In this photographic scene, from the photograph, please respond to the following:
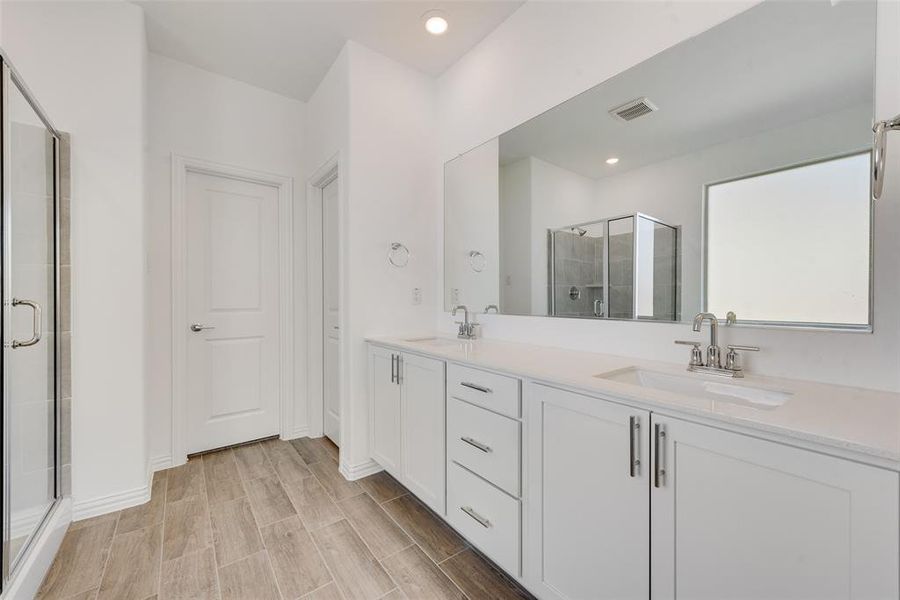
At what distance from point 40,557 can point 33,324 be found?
948 millimetres

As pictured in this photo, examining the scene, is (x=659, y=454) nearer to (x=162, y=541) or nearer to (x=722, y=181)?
(x=722, y=181)

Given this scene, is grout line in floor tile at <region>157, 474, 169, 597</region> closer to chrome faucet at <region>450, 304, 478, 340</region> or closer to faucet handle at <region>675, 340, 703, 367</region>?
chrome faucet at <region>450, 304, 478, 340</region>

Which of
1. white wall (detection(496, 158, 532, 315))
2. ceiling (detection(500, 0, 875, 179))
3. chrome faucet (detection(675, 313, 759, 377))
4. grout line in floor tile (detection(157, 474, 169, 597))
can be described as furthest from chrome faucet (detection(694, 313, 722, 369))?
grout line in floor tile (detection(157, 474, 169, 597))

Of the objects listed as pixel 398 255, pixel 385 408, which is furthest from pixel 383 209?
pixel 385 408

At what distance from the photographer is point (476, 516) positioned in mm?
1507

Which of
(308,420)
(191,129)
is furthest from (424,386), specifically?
(191,129)

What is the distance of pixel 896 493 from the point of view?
65 cm

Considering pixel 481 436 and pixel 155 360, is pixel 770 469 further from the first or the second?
pixel 155 360

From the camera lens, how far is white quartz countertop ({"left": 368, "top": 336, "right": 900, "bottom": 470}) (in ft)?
2.31

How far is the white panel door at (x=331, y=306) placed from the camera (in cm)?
277

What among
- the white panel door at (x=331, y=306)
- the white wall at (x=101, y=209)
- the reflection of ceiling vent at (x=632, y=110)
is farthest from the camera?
the white panel door at (x=331, y=306)

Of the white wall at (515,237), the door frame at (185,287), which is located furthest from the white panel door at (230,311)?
the white wall at (515,237)

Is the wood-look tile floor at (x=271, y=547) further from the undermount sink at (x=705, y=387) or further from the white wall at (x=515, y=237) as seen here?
the white wall at (x=515, y=237)

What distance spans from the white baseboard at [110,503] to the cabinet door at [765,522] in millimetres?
2487
